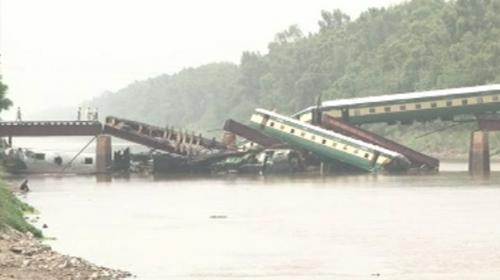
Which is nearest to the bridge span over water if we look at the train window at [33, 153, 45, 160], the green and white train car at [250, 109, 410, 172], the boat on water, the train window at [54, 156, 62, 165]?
the green and white train car at [250, 109, 410, 172]

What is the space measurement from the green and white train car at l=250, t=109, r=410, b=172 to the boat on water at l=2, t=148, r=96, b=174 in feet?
58.5

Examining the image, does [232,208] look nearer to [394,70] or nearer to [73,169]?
[73,169]

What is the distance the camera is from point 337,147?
92.8 m

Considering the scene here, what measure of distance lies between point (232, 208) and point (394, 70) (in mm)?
137468

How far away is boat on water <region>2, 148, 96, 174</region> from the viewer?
99.6m

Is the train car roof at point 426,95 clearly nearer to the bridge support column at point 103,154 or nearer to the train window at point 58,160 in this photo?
the bridge support column at point 103,154

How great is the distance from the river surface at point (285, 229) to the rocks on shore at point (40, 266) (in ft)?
6.57

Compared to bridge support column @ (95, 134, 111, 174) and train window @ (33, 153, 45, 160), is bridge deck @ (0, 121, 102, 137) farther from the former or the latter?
train window @ (33, 153, 45, 160)

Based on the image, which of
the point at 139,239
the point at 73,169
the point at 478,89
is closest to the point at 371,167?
the point at 478,89

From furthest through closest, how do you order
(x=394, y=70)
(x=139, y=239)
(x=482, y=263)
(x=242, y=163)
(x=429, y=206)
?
(x=394, y=70) < (x=242, y=163) < (x=429, y=206) < (x=139, y=239) < (x=482, y=263)

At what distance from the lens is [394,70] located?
7490 inches

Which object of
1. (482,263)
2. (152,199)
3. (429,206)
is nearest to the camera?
(482,263)

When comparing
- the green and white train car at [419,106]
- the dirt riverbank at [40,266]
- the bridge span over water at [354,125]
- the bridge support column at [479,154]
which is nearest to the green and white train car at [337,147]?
the bridge span over water at [354,125]

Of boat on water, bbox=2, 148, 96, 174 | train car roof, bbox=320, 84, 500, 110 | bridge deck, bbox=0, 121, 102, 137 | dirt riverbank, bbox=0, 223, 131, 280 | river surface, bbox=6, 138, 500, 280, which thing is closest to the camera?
dirt riverbank, bbox=0, 223, 131, 280
